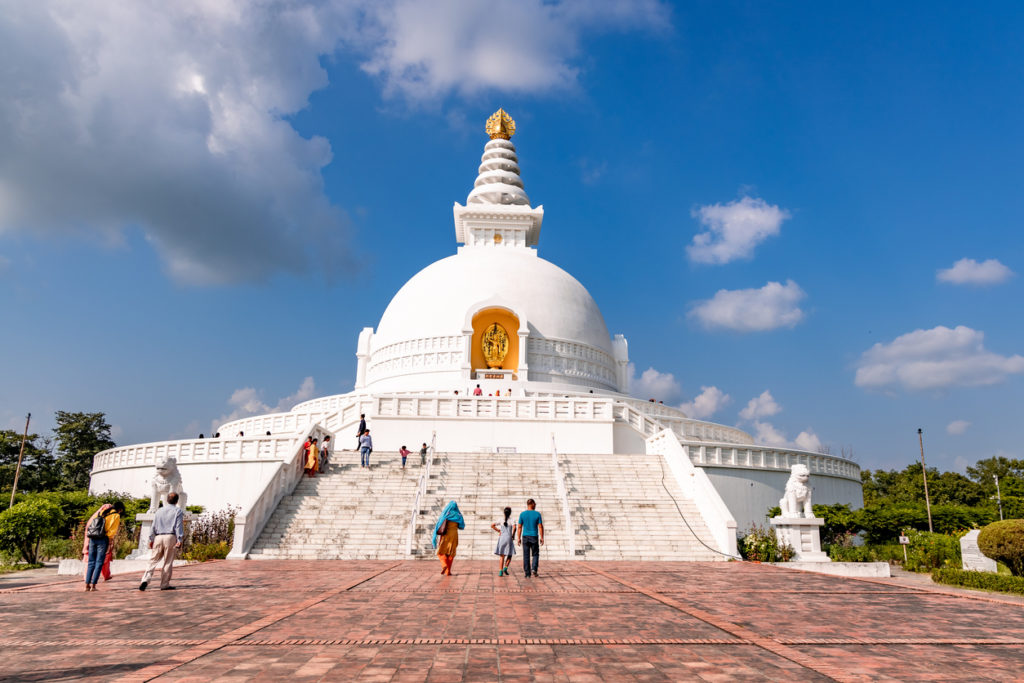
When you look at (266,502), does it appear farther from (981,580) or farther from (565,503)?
(981,580)

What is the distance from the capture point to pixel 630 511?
63.3 ft

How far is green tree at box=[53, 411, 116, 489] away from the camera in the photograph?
1660 inches

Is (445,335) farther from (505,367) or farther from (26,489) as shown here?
(26,489)

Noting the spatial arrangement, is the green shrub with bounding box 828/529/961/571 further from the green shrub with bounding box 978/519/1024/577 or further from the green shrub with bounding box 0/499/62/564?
the green shrub with bounding box 0/499/62/564

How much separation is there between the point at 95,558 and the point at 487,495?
415 inches

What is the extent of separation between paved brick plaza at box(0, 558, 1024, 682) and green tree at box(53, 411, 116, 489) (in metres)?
34.6

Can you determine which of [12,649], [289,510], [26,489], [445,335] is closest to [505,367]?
[445,335]

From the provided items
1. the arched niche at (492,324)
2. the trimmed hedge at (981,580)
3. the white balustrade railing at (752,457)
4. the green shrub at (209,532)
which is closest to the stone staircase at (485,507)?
the green shrub at (209,532)

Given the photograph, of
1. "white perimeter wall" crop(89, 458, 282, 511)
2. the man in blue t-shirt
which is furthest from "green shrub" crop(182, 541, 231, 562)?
the man in blue t-shirt

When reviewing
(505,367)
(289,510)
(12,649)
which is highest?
(505,367)

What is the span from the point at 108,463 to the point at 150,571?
2341 centimetres

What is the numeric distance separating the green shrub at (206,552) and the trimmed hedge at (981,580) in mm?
17123

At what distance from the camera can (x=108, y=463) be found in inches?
1228

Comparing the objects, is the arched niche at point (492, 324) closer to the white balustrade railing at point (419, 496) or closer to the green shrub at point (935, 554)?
the white balustrade railing at point (419, 496)
